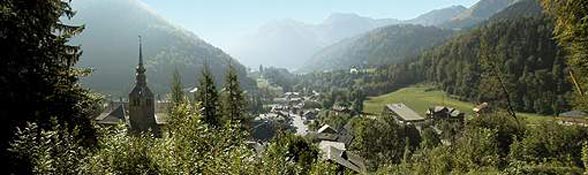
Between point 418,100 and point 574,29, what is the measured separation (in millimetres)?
130646

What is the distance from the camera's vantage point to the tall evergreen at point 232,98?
39812 millimetres

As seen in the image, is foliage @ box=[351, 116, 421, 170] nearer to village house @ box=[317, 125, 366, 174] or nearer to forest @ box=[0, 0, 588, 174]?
village house @ box=[317, 125, 366, 174]

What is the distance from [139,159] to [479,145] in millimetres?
19780

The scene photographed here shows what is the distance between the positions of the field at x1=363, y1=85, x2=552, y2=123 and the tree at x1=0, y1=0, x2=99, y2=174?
104 meters

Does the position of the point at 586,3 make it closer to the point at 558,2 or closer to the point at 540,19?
the point at 558,2

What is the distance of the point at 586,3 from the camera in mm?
9797

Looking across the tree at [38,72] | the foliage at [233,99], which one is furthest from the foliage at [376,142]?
the tree at [38,72]

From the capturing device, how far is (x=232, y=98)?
132 feet

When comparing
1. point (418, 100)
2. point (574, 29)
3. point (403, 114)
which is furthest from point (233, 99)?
point (418, 100)

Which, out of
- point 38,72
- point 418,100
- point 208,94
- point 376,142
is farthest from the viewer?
point 418,100

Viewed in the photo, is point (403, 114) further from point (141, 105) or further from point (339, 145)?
point (141, 105)

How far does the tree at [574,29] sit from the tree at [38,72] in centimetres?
1155

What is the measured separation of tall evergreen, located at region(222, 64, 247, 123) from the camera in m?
39.8

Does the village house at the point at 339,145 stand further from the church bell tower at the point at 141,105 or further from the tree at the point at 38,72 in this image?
the tree at the point at 38,72
